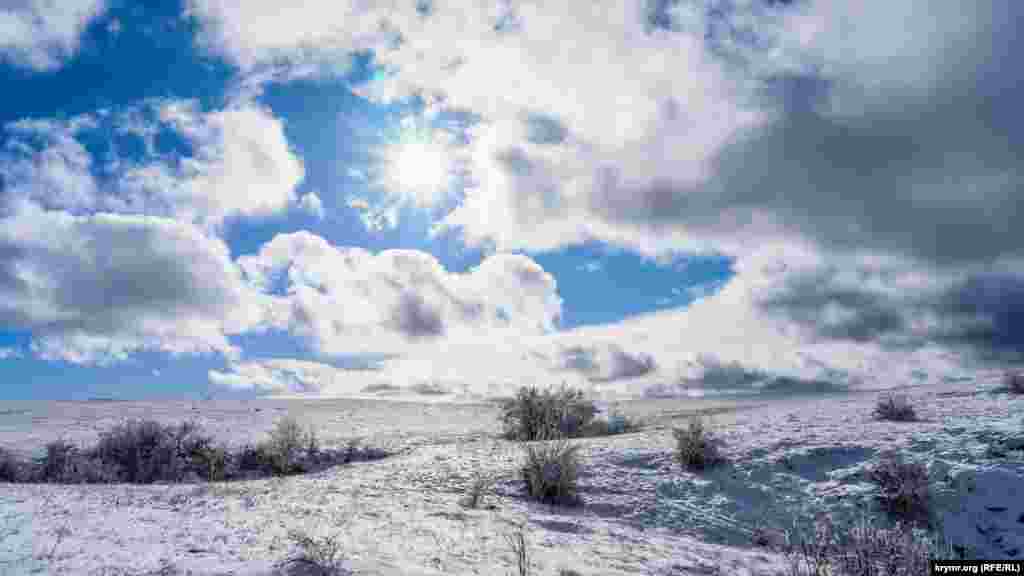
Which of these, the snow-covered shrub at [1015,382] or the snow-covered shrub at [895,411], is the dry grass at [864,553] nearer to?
the snow-covered shrub at [895,411]

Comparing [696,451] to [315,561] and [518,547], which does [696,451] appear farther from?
[315,561]

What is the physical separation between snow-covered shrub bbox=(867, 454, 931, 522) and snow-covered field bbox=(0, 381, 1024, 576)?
0.17 meters

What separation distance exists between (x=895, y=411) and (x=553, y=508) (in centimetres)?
635

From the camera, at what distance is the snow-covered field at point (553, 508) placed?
4438 mm

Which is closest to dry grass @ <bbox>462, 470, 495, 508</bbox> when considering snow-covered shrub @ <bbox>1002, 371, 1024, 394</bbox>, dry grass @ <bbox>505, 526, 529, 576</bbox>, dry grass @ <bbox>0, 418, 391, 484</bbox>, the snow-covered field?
the snow-covered field

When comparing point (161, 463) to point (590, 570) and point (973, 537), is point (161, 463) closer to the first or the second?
point (590, 570)

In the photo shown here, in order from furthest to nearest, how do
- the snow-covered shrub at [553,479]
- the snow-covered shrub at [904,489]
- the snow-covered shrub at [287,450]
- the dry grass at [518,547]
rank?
the snow-covered shrub at [287,450] < the snow-covered shrub at [553,479] < the snow-covered shrub at [904,489] < the dry grass at [518,547]

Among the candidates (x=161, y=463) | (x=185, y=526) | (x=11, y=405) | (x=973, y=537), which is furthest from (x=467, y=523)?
(x=11, y=405)

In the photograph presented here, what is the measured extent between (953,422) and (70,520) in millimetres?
10588

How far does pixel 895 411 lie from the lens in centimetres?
956

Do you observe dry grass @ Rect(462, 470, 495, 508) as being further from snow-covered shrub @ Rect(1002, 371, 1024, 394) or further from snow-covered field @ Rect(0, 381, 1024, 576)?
snow-covered shrub @ Rect(1002, 371, 1024, 394)

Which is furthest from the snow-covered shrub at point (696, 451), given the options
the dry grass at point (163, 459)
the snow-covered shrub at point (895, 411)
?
the dry grass at point (163, 459)

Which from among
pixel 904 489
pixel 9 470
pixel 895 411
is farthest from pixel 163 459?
pixel 895 411

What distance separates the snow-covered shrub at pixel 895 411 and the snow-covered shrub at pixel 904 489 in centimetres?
292
